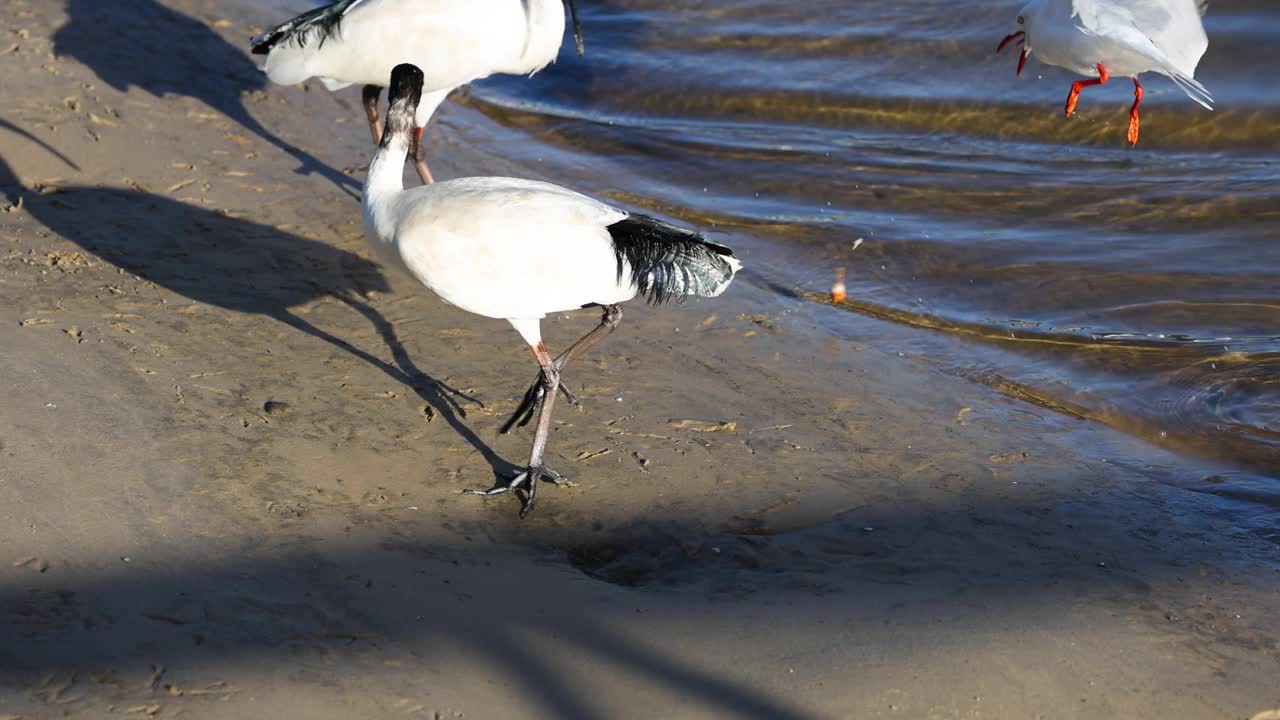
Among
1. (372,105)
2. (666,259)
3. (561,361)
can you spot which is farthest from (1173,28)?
(372,105)

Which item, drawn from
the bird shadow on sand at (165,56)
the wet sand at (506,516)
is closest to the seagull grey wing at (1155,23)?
the wet sand at (506,516)

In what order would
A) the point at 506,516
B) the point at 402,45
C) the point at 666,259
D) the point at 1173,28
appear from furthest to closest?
the point at 402,45, the point at 1173,28, the point at 666,259, the point at 506,516

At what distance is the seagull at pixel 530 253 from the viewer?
454cm

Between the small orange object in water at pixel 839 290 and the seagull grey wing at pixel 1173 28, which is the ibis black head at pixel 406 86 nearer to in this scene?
the small orange object in water at pixel 839 290

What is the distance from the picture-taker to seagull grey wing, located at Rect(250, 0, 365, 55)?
7.04 meters

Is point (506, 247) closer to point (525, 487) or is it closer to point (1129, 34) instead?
point (525, 487)

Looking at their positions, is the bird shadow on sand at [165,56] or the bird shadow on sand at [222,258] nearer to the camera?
the bird shadow on sand at [222,258]

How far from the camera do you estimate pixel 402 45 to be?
22.9 ft

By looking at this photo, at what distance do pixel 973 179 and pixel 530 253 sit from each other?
5007 millimetres

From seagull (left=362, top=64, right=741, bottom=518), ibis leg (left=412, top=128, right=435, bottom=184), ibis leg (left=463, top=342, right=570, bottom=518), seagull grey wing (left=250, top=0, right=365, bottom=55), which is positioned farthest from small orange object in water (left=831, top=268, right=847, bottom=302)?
seagull grey wing (left=250, top=0, right=365, bottom=55)

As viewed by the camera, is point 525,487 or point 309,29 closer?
point 525,487

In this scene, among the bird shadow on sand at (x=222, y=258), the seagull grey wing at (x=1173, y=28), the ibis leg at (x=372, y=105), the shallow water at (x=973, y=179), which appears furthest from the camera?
the ibis leg at (x=372, y=105)

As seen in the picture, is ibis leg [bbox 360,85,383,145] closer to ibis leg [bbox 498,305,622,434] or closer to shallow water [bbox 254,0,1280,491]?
shallow water [bbox 254,0,1280,491]

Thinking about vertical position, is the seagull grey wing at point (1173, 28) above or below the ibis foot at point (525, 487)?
above
